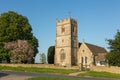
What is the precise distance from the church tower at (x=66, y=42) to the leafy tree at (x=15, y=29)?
12.4 meters

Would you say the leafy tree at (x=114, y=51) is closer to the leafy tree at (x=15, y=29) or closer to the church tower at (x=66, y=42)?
the leafy tree at (x=15, y=29)

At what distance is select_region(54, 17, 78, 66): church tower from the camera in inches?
3359

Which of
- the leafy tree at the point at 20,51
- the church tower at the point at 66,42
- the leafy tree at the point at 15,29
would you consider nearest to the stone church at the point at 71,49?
the church tower at the point at 66,42

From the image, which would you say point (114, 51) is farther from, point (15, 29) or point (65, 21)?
point (65, 21)

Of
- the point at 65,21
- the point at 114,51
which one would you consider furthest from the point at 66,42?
the point at 114,51

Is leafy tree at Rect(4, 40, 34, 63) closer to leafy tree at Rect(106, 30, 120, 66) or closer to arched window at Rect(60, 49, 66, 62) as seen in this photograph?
arched window at Rect(60, 49, 66, 62)

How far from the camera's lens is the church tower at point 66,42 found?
85312mm

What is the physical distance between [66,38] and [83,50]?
6946mm

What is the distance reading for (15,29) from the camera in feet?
235

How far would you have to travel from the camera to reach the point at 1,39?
71.8m

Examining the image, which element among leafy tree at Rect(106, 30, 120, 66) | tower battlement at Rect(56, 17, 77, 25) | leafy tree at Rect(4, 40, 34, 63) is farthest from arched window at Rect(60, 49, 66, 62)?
leafy tree at Rect(106, 30, 120, 66)

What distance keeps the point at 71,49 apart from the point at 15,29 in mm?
21506

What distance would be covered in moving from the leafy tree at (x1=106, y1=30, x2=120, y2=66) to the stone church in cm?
2525

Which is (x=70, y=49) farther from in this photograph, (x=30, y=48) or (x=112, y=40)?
(x=112, y=40)
